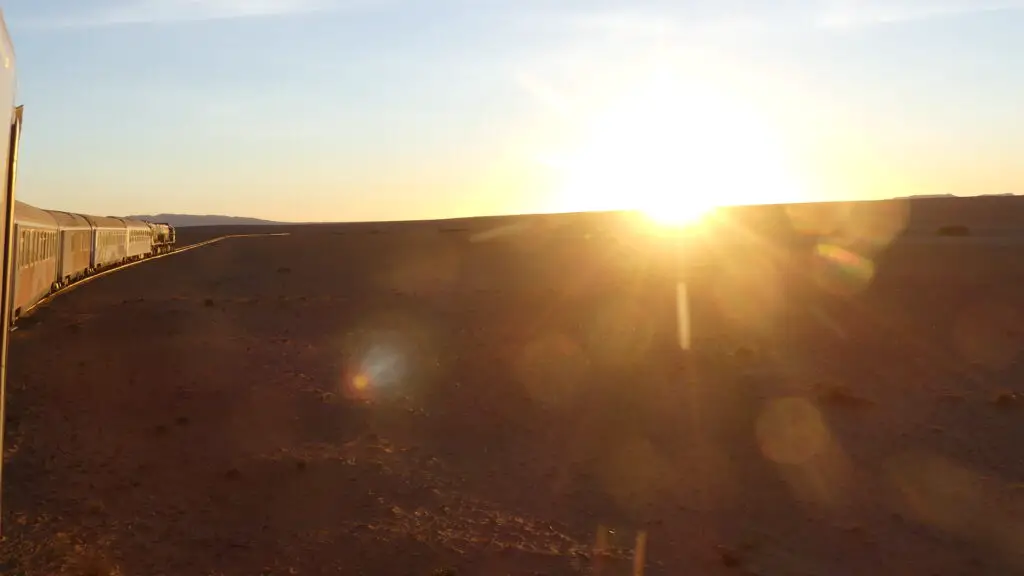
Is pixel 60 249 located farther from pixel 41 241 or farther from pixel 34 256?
pixel 34 256

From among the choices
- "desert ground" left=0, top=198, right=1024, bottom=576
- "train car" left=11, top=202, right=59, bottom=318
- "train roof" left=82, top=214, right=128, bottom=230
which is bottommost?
"desert ground" left=0, top=198, right=1024, bottom=576

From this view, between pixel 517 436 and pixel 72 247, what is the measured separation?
23784 mm

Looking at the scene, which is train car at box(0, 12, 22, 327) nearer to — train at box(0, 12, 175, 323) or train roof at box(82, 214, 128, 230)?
train at box(0, 12, 175, 323)

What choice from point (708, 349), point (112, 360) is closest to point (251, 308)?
point (112, 360)

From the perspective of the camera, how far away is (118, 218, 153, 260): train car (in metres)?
51.8

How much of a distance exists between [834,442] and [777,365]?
4626mm

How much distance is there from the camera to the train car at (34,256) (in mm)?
22656

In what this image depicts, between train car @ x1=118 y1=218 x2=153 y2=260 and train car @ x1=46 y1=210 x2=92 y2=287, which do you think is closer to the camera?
Result: train car @ x1=46 y1=210 x2=92 y2=287

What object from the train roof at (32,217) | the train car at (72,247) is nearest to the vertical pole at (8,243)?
the train roof at (32,217)

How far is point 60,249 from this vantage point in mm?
30734

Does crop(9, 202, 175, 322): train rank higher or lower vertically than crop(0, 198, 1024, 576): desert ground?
higher

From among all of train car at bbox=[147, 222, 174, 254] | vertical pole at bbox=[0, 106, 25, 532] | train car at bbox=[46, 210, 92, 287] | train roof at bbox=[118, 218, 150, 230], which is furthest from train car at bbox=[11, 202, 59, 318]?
train car at bbox=[147, 222, 174, 254]

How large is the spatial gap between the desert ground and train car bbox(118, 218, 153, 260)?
2326 cm

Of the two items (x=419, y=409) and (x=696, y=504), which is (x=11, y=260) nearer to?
(x=696, y=504)
